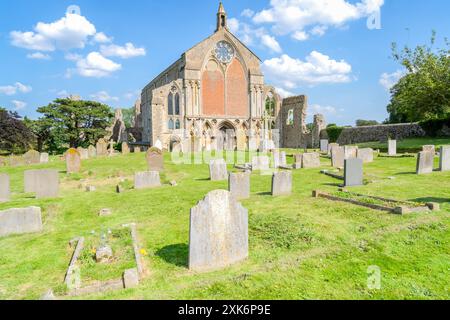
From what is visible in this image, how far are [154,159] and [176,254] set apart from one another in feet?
41.6

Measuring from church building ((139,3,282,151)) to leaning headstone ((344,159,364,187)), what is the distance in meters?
27.3

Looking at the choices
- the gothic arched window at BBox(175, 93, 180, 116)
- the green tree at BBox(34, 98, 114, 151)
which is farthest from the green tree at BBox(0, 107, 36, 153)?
the gothic arched window at BBox(175, 93, 180, 116)

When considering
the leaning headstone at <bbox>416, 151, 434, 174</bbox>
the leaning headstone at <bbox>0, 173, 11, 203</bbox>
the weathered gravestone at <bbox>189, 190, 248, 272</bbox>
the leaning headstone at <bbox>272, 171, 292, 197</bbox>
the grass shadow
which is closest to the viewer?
the weathered gravestone at <bbox>189, 190, 248, 272</bbox>

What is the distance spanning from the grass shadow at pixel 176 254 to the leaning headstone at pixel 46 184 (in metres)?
8.19

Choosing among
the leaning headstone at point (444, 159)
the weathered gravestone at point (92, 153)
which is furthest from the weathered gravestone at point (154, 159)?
the leaning headstone at point (444, 159)

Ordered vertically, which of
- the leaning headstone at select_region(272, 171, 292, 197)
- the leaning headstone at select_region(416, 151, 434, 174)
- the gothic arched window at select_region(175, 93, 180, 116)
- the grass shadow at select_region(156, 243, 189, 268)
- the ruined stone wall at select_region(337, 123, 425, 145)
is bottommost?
the grass shadow at select_region(156, 243, 189, 268)

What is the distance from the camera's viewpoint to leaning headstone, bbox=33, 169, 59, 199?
1234 cm

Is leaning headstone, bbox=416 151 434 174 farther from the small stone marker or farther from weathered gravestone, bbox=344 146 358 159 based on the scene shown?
the small stone marker

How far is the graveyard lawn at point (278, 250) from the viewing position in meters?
4.71
